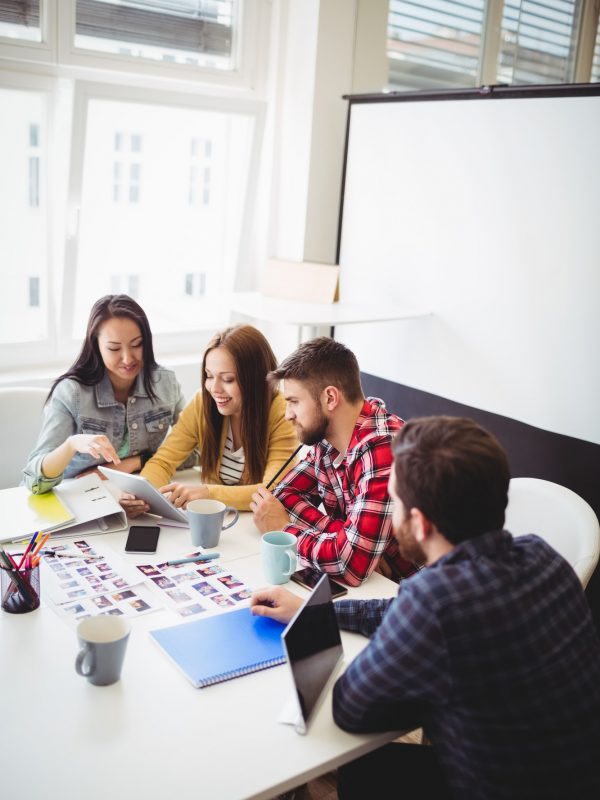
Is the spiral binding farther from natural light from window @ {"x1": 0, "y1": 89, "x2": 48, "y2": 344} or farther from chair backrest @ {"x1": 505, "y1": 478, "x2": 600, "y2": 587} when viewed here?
natural light from window @ {"x1": 0, "y1": 89, "x2": 48, "y2": 344}

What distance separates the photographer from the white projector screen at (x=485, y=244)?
250 cm

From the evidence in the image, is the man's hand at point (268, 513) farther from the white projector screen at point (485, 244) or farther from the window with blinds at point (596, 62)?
the window with blinds at point (596, 62)

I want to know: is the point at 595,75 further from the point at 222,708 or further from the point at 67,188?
the point at 222,708

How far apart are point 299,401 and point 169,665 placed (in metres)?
0.75

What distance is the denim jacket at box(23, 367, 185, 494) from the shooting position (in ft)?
7.14

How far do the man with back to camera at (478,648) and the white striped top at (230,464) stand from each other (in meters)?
1.03

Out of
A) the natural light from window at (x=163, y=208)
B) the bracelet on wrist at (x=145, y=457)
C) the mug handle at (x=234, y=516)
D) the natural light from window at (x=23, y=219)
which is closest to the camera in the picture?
the mug handle at (x=234, y=516)

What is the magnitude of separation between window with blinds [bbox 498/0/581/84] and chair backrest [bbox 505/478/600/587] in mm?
2689

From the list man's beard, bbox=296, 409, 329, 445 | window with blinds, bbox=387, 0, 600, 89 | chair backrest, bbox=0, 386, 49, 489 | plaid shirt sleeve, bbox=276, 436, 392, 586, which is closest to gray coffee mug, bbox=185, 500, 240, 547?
plaid shirt sleeve, bbox=276, 436, 392, 586

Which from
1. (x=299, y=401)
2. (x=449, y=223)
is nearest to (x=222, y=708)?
(x=299, y=401)

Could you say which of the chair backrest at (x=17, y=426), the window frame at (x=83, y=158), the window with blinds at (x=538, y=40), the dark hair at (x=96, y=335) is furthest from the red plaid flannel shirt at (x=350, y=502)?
the window with blinds at (x=538, y=40)

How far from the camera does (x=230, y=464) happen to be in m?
2.25

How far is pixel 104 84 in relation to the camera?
10.0ft

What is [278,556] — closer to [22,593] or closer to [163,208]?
[22,593]
